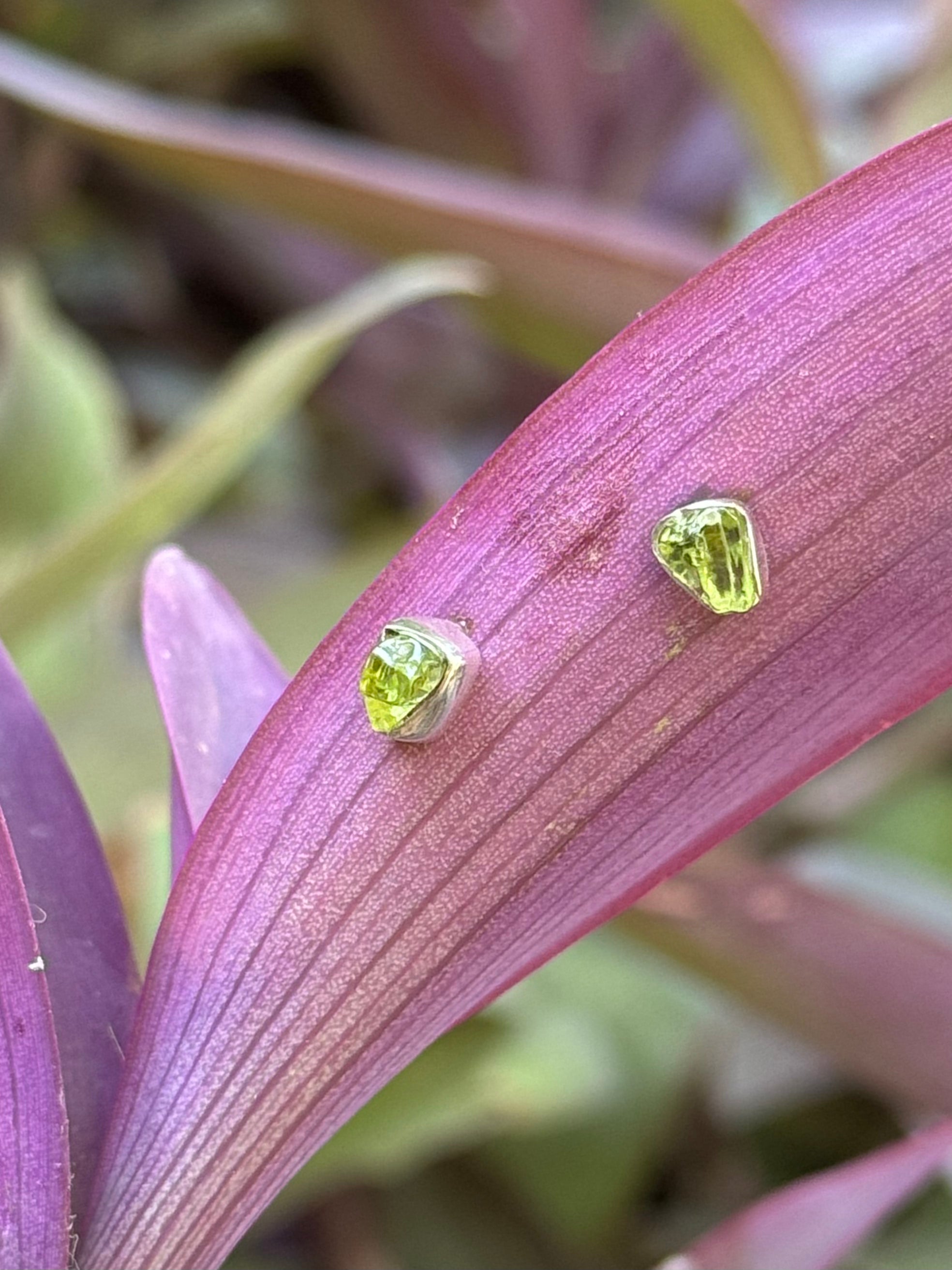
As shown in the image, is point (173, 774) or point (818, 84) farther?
point (818, 84)

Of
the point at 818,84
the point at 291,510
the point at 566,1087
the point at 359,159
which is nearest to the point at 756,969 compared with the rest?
the point at 566,1087

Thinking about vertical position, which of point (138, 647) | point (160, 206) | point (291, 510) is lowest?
point (138, 647)

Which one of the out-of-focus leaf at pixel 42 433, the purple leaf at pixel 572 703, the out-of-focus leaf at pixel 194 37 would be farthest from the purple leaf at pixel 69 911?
the out-of-focus leaf at pixel 194 37

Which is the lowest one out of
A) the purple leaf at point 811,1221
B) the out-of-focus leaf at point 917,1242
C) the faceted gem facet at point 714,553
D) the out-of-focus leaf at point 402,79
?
the out-of-focus leaf at point 917,1242

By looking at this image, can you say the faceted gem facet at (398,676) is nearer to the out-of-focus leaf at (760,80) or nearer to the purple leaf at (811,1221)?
the purple leaf at (811,1221)

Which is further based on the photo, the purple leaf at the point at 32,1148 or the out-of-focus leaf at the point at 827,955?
the out-of-focus leaf at the point at 827,955

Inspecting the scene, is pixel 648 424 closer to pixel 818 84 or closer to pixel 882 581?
pixel 882 581
